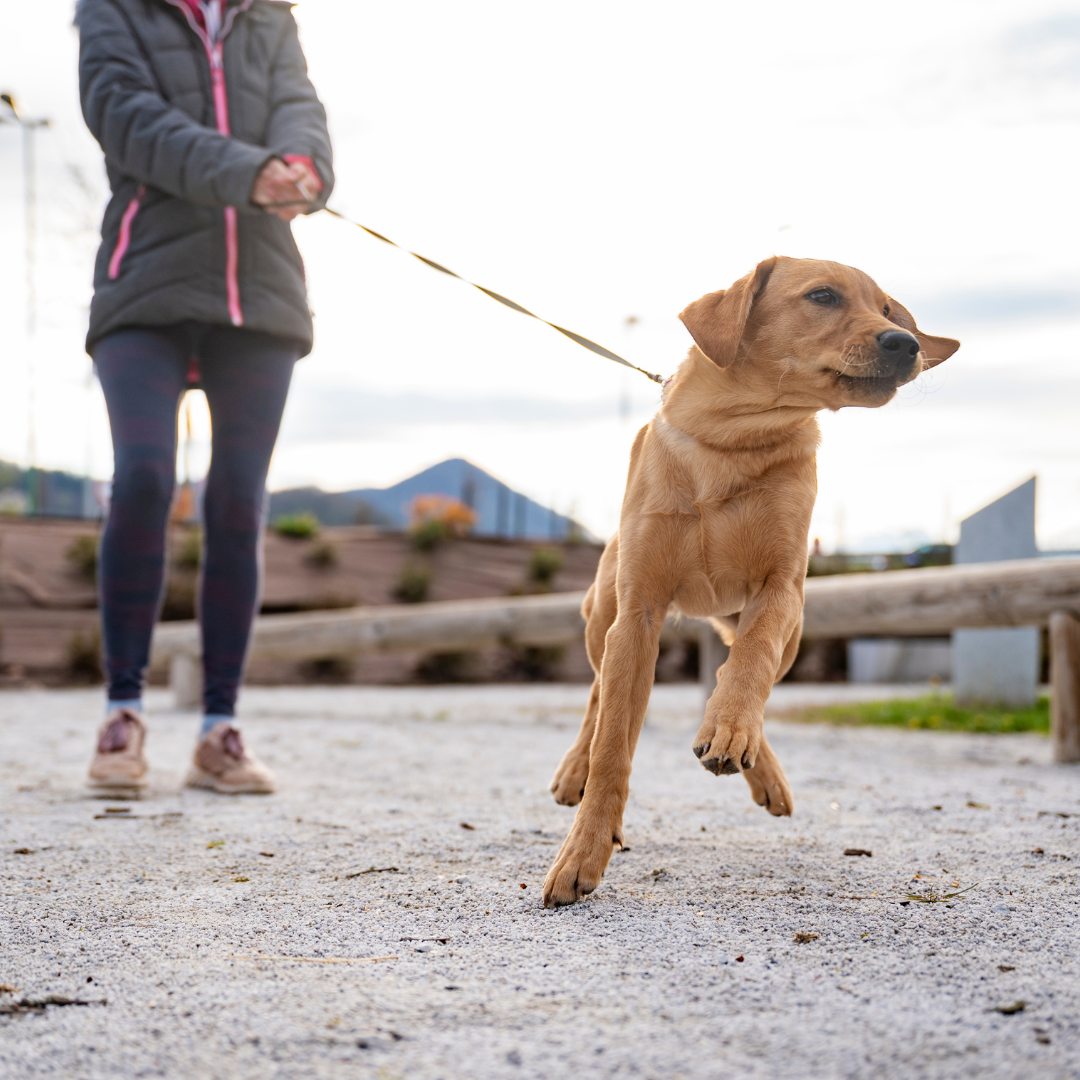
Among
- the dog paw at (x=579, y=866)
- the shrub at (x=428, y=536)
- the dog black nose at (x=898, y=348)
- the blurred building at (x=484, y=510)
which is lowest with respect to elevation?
the dog paw at (x=579, y=866)

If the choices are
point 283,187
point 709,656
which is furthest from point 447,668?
point 283,187

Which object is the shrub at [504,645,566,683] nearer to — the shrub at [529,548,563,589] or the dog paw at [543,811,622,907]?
the shrub at [529,548,563,589]

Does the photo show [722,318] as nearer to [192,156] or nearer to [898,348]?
[898,348]

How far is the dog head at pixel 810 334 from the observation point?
2164mm

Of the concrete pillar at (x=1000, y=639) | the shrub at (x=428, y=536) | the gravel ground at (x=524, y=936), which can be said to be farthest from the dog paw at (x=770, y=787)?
the shrub at (x=428, y=536)

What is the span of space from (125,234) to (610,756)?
2.26 meters

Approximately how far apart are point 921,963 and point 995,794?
2245 mm

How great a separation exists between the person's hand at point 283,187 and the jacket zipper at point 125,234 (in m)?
0.50

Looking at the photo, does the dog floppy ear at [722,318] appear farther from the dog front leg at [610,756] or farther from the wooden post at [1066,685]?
the wooden post at [1066,685]

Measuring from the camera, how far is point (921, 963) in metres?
1.69

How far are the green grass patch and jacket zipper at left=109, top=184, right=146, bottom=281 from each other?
207 inches

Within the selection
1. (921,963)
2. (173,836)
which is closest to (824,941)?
(921,963)

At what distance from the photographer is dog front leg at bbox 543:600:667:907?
6.72ft

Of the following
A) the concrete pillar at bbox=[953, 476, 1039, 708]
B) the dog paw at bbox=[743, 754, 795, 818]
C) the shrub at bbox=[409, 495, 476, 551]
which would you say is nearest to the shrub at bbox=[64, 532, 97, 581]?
the shrub at bbox=[409, 495, 476, 551]
